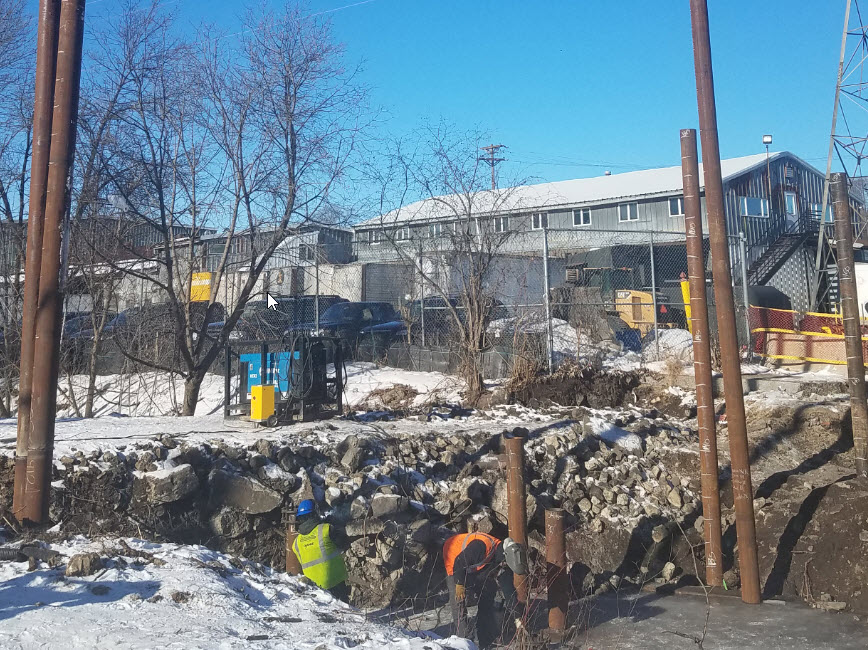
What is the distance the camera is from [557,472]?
10750mm

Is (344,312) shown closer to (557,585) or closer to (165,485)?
(165,485)

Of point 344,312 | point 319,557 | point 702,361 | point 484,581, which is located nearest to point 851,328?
point 702,361

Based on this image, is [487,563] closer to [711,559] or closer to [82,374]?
[711,559]

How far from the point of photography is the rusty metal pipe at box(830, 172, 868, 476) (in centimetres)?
920

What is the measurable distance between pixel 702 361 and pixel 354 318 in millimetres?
10881

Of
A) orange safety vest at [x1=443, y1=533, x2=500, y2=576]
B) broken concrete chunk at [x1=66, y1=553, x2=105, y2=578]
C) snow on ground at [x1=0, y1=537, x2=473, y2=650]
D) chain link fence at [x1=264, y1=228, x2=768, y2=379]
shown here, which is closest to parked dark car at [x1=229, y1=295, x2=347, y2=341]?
chain link fence at [x1=264, y1=228, x2=768, y2=379]

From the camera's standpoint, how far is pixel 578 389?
523 inches

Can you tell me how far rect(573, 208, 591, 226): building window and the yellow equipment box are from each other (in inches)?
975

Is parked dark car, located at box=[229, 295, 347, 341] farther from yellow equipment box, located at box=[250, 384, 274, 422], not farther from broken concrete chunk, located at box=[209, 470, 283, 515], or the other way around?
broken concrete chunk, located at box=[209, 470, 283, 515]

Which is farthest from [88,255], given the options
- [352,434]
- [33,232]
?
[33,232]

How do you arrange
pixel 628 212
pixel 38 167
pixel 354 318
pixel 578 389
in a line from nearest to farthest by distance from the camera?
pixel 38 167 → pixel 578 389 → pixel 354 318 → pixel 628 212

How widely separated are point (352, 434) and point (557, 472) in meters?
2.94

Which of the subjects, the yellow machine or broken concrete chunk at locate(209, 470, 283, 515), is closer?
broken concrete chunk at locate(209, 470, 283, 515)

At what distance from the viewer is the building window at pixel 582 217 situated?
33281 mm
